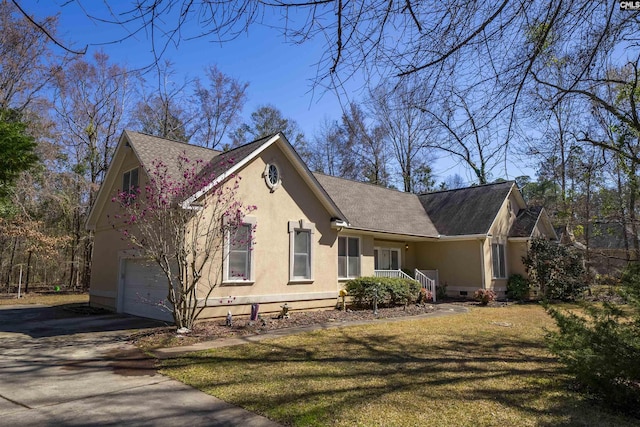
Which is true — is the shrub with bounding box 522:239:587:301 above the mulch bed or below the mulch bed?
above

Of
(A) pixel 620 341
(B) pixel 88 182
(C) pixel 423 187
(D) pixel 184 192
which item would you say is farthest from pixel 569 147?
(C) pixel 423 187

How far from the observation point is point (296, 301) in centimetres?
1428

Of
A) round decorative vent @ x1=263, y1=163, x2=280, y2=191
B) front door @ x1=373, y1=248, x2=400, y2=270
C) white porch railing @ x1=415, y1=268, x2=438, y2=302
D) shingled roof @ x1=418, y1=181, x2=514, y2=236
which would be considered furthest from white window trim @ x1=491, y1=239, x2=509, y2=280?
round decorative vent @ x1=263, y1=163, x2=280, y2=191

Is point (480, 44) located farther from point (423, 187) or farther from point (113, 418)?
point (423, 187)

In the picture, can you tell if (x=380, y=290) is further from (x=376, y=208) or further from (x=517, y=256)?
(x=517, y=256)

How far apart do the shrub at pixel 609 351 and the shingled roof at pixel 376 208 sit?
36.9 ft

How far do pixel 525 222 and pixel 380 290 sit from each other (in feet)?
37.7

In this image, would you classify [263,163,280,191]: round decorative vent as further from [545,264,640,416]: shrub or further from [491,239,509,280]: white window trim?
[491,239,509,280]: white window trim

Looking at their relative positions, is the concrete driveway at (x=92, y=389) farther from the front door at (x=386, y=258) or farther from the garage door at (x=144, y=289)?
the front door at (x=386, y=258)

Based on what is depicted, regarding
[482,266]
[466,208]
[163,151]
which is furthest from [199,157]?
[466,208]

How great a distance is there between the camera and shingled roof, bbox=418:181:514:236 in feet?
68.8

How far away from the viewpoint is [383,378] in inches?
256

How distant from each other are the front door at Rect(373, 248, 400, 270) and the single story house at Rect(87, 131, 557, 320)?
51mm

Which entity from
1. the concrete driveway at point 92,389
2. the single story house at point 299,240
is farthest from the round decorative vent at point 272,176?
the concrete driveway at point 92,389
